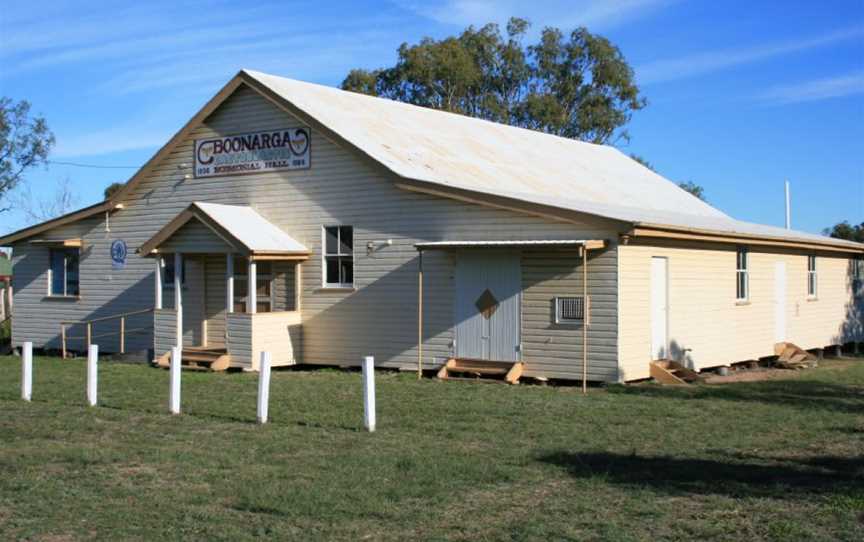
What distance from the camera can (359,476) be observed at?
9664mm

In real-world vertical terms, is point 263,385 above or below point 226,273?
below

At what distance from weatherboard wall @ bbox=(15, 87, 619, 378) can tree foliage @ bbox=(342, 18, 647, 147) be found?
27.7 metres

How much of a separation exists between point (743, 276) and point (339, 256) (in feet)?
28.5

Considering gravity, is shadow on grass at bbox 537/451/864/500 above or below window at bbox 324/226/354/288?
below

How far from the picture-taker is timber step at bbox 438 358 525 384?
18203mm

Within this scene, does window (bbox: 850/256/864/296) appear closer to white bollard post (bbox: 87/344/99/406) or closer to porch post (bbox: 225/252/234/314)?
porch post (bbox: 225/252/234/314)

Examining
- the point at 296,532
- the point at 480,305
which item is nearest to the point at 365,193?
the point at 480,305

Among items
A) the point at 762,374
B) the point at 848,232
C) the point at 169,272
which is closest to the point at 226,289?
the point at 169,272

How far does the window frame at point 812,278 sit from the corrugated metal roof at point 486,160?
0.76m

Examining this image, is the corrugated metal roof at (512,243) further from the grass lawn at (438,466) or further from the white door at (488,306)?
the grass lawn at (438,466)

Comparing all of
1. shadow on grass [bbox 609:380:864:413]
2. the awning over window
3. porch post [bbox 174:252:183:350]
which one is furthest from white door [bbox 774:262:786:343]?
the awning over window

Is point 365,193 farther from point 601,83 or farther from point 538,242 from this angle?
point 601,83

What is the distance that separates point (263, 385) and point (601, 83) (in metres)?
40.8

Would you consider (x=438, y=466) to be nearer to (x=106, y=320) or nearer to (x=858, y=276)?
(x=106, y=320)
